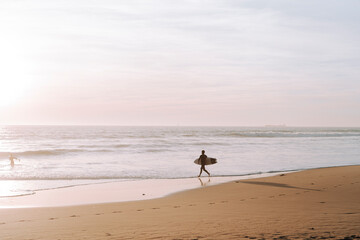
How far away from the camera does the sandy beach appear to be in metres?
8.09

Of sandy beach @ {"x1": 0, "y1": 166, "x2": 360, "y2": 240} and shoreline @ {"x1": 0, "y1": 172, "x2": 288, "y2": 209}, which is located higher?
sandy beach @ {"x1": 0, "y1": 166, "x2": 360, "y2": 240}

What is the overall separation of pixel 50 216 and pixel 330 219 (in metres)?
7.60

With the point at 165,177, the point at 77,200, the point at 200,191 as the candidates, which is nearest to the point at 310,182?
the point at 200,191

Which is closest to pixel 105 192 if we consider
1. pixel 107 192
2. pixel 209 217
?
pixel 107 192

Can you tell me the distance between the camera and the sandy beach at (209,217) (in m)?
8.09

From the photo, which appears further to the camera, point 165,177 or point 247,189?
point 165,177

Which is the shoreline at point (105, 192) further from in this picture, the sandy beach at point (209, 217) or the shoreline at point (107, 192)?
the sandy beach at point (209, 217)

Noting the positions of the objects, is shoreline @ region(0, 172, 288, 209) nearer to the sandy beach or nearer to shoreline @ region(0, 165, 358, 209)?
shoreline @ region(0, 165, 358, 209)

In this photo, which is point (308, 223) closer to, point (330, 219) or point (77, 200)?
point (330, 219)

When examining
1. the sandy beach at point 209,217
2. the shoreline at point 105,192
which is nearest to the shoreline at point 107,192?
the shoreline at point 105,192

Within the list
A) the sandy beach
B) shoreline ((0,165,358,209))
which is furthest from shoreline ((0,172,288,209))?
the sandy beach

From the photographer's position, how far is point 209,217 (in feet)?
32.4

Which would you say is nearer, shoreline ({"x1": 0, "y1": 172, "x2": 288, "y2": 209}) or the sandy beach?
the sandy beach

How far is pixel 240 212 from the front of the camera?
10.6m
